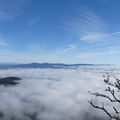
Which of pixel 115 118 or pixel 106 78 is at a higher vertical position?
pixel 106 78

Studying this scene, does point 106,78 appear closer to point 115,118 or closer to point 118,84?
point 118,84

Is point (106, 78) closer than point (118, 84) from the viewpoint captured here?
No

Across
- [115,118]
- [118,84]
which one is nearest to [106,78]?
[118,84]

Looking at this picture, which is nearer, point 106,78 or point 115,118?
point 115,118

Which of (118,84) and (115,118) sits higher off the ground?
(118,84)
